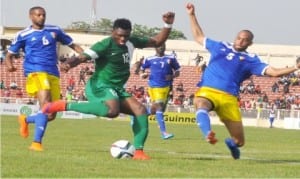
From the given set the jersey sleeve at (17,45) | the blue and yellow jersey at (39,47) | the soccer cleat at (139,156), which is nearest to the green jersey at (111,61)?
the soccer cleat at (139,156)

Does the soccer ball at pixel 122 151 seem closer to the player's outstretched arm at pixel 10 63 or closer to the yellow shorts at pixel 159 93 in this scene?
the player's outstretched arm at pixel 10 63

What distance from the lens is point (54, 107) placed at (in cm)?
1295

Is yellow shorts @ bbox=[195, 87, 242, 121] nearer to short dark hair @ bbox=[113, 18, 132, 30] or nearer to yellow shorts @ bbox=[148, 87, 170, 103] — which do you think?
short dark hair @ bbox=[113, 18, 132, 30]

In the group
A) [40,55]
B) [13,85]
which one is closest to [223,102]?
[40,55]

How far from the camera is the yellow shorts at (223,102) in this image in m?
13.0

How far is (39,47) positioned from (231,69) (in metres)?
3.62

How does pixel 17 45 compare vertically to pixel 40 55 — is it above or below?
above

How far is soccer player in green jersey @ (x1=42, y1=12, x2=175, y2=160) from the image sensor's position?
1240 centimetres

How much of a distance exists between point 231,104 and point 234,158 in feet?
3.19

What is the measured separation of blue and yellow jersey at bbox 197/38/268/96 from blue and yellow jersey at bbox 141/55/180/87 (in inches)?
398

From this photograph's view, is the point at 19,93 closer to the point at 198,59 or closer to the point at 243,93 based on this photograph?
the point at 198,59

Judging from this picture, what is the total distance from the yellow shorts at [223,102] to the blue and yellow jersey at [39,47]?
9.91ft

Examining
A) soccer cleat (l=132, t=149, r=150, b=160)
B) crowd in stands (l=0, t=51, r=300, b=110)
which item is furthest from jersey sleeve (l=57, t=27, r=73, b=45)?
crowd in stands (l=0, t=51, r=300, b=110)

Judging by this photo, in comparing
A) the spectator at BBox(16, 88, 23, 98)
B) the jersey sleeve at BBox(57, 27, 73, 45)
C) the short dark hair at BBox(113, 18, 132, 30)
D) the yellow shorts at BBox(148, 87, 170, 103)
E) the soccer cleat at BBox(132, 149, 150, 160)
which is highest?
the short dark hair at BBox(113, 18, 132, 30)
